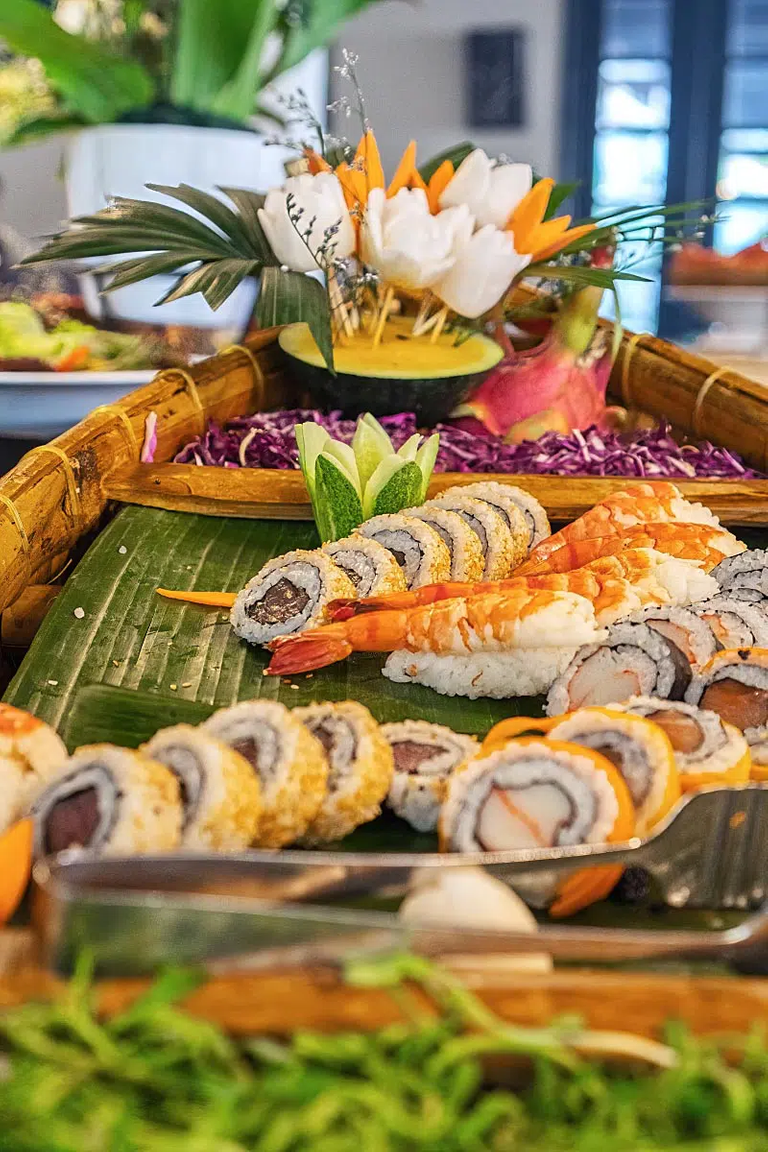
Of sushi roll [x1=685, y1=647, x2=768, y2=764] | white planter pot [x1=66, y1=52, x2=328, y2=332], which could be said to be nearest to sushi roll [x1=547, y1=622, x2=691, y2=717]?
sushi roll [x1=685, y1=647, x2=768, y2=764]

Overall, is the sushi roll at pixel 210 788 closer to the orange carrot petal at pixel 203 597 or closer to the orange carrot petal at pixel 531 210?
the orange carrot petal at pixel 203 597

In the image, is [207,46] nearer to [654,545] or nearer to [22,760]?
[654,545]

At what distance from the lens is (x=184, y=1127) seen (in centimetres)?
93

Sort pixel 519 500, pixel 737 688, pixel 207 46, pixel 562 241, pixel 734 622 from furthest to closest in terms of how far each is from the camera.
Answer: pixel 207 46 < pixel 562 241 < pixel 519 500 < pixel 734 622 < pixel 737 688

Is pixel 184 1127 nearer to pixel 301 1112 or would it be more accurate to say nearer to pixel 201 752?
pixel 301 1112

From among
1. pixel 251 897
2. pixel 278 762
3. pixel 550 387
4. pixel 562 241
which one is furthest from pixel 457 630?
pixel 562 241

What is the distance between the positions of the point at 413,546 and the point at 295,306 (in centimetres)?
120

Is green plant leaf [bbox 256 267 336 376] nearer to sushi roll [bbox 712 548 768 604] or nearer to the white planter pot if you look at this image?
sushi roll [bbox 712 548 768 604]

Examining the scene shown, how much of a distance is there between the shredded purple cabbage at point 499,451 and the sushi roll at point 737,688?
163 cm

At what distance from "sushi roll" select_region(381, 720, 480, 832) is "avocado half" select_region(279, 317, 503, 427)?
2171mm

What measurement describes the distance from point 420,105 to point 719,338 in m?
4.16

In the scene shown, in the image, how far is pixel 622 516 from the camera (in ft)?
8.96

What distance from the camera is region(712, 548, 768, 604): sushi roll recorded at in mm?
2312

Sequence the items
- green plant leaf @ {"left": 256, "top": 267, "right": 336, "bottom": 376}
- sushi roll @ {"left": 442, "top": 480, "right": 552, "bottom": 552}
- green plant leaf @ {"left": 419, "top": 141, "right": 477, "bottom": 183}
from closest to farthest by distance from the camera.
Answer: sushi roll @ {"left": 442, "top": 480, "right": 552, "bottom": 552}
green plant leaf @ {"left": 256, "top": 267, "right": 336, "bottom": 376}
green plant leaf @ {"left": 419, "top": 141, "right": 477, "bottom": 183}
